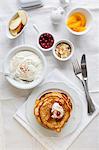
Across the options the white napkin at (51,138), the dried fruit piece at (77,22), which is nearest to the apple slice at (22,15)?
the dried fruit piece at (77,22)

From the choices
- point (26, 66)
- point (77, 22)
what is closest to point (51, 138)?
point (26, 66)

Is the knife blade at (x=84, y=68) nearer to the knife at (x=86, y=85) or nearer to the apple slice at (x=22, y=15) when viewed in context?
the knife at (x=86, y=85)

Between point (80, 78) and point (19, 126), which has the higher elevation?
point (80, 78)

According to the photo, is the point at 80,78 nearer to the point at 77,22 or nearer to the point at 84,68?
the point at 84,68

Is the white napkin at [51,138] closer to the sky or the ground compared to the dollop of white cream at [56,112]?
closer to the ground

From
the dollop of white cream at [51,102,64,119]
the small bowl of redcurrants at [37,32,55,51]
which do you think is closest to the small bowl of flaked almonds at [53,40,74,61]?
the small bowl of redcurrants at [37,32,55,51]

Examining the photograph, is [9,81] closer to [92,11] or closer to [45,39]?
[45,39]
